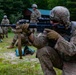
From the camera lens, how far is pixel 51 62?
4.32m

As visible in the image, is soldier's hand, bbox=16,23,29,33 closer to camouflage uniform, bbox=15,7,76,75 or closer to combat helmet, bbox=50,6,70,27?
camouflage uniform, bbox=15,7,76,75

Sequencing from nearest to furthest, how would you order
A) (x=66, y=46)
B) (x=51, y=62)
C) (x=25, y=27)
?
(x=66, y=46)
(x=25, y=27)
(x=51, y=62)

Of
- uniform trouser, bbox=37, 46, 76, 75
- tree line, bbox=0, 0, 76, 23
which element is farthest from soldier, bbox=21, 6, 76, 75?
tree line, bbox=0, 0, 76, 23

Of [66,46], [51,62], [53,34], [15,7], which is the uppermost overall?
[53,34]

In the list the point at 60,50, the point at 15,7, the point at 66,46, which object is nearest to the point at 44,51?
the point at 60,50

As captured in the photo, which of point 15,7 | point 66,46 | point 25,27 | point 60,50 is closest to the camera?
point 66,46

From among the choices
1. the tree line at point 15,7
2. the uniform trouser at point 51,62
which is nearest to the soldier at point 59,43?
the uniform trouser at point 51,62

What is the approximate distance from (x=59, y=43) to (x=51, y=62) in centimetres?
48

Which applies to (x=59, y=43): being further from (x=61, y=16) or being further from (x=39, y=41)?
(x=39, y=41)

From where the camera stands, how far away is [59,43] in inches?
155

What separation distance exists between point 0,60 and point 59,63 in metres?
3.63

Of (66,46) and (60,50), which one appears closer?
(66,46)

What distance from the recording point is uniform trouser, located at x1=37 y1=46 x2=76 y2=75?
423 centimetres

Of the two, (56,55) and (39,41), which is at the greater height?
(39,41)
